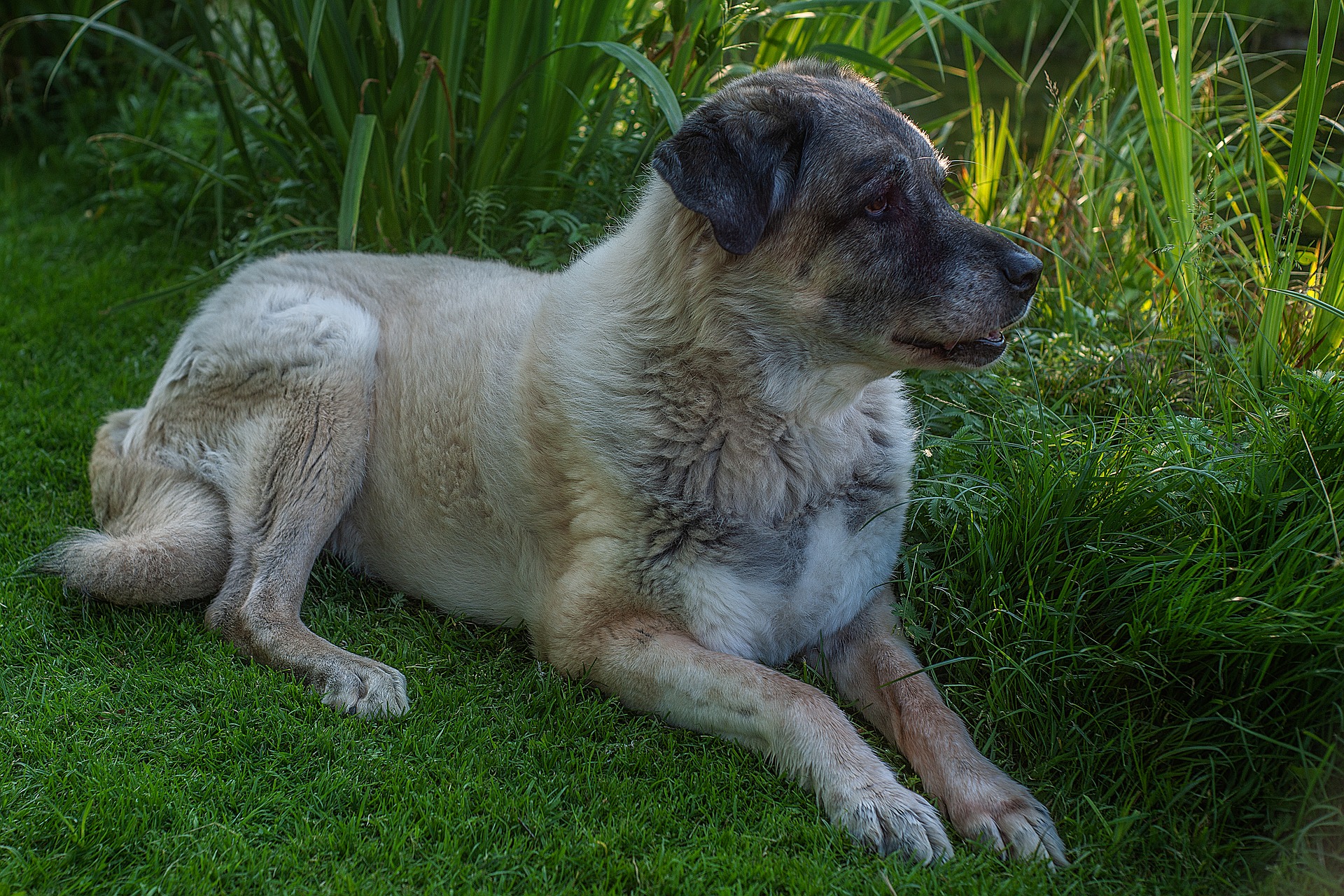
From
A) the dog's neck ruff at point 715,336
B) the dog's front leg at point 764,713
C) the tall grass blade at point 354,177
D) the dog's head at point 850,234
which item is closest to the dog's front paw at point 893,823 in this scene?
the dog's front leg at point 764,713

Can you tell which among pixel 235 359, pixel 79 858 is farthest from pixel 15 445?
pixel 79 858

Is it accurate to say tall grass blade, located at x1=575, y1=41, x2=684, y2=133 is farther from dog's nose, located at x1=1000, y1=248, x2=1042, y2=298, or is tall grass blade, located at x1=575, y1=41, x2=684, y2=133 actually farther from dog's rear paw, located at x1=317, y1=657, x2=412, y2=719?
dog's rear paw, located at x1=317, y1=657, x2=412, y2=719

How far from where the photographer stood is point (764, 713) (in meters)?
2.62

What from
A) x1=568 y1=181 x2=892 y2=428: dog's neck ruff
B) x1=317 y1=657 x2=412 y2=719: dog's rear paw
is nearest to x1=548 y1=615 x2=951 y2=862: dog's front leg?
x1=317 y1=657 x2=412 y2=719: dog's rear paw

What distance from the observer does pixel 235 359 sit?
11.4 ft

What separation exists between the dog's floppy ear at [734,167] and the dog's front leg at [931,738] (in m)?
1.17

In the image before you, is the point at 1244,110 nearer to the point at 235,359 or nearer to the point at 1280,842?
the point at 1280,842

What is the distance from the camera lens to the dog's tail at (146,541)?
3172 mm

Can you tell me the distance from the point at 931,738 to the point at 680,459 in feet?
3.16

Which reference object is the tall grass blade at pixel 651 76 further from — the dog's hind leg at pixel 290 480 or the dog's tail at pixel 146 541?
the dog's tail at pixel 146 541

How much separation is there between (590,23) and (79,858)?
11.3 ft

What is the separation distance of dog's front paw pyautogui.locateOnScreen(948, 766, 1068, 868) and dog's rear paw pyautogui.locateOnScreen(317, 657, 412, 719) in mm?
1495

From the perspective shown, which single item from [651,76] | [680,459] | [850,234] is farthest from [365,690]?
[651,76]

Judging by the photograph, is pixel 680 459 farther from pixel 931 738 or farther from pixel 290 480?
pixel 290 480
